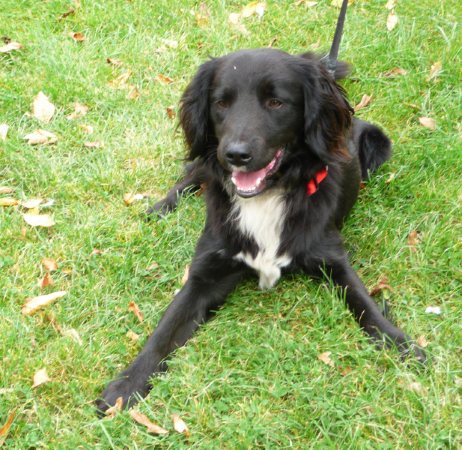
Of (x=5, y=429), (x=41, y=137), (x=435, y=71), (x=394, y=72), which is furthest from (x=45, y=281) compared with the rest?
(x=435, y=71)

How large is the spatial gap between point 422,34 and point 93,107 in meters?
2.48

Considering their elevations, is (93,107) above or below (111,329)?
above

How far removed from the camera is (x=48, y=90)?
183 inches

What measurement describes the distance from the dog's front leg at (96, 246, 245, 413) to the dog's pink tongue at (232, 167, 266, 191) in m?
0.40

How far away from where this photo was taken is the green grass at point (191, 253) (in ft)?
8.66

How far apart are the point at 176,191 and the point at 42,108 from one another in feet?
4.17

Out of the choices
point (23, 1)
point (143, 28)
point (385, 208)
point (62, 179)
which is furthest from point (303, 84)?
point (23, 1)

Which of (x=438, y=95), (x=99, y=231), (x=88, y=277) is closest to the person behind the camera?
(x=88, y=277)

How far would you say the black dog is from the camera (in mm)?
2930

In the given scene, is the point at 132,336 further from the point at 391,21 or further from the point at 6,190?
the point at 391,21

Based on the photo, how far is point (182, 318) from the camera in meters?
3.10

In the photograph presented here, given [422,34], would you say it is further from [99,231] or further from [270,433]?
[270,433]

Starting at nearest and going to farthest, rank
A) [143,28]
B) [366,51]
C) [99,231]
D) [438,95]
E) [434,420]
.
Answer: [434,420], [99,231], [438,95], [366,51], [143,28]

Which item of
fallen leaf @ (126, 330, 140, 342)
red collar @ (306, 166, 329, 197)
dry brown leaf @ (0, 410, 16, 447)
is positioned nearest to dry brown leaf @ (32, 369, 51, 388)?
dry brown leaf @ (0, 410, 16, 447)
